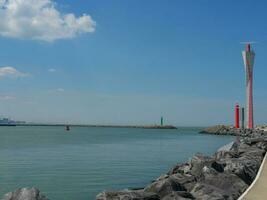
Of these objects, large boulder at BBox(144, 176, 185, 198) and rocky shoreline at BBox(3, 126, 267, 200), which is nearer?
rocky shoreline at BBox(3, 126, 267, 200)

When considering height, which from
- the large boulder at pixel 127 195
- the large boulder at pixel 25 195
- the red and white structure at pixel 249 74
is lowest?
the large boulder at pixel 127 195

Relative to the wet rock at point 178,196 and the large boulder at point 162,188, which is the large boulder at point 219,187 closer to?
the wet rock at point 178,196

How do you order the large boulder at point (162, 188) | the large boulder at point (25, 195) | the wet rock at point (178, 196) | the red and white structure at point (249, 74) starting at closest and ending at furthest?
the large boulder at point (25, 195) < the wet rock at point (178, 196) < the large boulder at point (162, 188) < the red and white structure at point (249, 74)

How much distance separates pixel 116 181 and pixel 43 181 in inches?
136

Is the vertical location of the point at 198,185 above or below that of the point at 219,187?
above

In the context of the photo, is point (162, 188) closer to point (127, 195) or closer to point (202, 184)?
point (202, 184)

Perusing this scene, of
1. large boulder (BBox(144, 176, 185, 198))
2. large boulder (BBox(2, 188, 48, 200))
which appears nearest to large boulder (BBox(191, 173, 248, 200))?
large boulder (BBox(144, 176, 185, 198))

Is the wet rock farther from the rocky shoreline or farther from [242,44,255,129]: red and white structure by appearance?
[242,44,255,129]: red and white structure

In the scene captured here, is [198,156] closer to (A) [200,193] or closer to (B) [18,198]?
Answer: (A) [200,193]

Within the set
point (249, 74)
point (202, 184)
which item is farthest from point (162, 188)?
point (249, 74)

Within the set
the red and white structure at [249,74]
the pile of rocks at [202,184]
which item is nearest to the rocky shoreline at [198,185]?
the pile of rocks at [202,184]

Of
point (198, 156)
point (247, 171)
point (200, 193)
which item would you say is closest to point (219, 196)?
point (200, 193)

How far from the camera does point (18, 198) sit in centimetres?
975

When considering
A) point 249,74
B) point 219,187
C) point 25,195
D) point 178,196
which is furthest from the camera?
point 249,74
